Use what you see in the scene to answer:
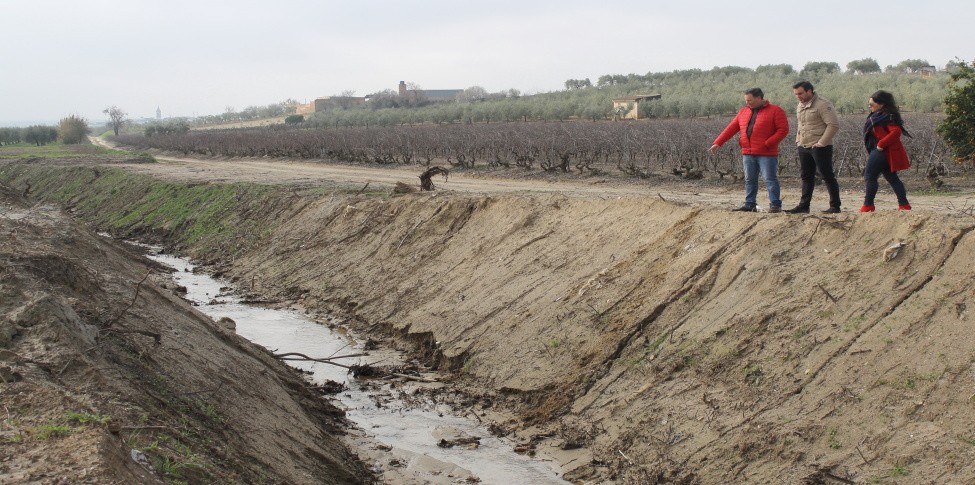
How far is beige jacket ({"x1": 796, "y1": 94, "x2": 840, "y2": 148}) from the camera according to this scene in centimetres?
886

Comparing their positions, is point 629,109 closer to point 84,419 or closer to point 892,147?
point 892,147

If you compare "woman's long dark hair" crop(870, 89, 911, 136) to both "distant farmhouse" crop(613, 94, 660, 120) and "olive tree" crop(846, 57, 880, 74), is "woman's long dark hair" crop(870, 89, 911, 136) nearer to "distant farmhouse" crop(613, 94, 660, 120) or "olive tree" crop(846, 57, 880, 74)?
"distant farmhouse" crop(613, 94, 660, 120)

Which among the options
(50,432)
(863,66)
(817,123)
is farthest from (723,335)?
(863,66)

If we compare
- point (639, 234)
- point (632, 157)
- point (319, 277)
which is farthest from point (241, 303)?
point (632, 157)

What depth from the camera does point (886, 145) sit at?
8.50 metres

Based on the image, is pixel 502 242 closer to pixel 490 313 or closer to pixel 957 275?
pixel 490 313

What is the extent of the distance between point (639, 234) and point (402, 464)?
4133mm

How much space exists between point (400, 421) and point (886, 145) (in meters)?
5.49

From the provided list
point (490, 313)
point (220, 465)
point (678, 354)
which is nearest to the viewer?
point (220, 465)

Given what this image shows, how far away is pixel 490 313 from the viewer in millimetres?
10289

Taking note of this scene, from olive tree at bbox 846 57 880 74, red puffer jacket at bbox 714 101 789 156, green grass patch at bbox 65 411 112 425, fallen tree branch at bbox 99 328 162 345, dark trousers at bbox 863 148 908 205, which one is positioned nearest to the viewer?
green grass patch at bbox 65 411 112 425

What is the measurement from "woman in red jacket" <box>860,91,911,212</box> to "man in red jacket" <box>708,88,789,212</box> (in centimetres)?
91

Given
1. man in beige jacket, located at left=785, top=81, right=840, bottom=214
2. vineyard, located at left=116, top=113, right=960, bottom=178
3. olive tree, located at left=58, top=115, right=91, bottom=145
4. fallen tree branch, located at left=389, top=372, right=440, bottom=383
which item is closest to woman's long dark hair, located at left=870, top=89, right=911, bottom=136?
man in beige jacket, located at left=785, top=81, right=840, bottom=214

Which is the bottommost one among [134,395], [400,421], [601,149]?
[400,421]
